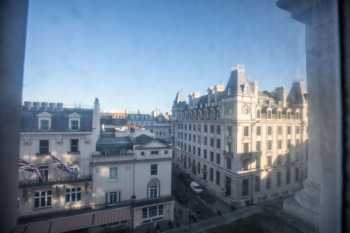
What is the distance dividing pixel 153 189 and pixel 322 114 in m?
3.93

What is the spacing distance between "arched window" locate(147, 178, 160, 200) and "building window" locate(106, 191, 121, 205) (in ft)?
2.87

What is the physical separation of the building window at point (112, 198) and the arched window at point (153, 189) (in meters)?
0.88

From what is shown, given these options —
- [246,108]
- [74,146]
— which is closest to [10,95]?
[74,146]

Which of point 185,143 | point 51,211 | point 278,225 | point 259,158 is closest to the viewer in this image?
point 278,225

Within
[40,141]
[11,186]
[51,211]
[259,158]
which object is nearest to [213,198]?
[259,158]

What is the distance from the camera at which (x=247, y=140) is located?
2.92 meters

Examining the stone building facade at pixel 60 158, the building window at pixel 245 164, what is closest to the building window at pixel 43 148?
the stone building facade at pixel 60 158

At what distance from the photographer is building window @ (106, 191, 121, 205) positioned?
110 inches

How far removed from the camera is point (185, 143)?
8688 millimetres

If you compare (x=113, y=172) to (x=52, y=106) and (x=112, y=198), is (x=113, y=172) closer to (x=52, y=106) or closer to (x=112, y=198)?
(x=112, y=198)

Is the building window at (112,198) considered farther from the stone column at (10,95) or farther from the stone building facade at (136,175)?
the stone column at (10,95)

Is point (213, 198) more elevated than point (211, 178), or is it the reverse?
point (211, 178)

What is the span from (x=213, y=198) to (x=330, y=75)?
216 inches

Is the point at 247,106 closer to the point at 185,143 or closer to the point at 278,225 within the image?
the point at 278,225
